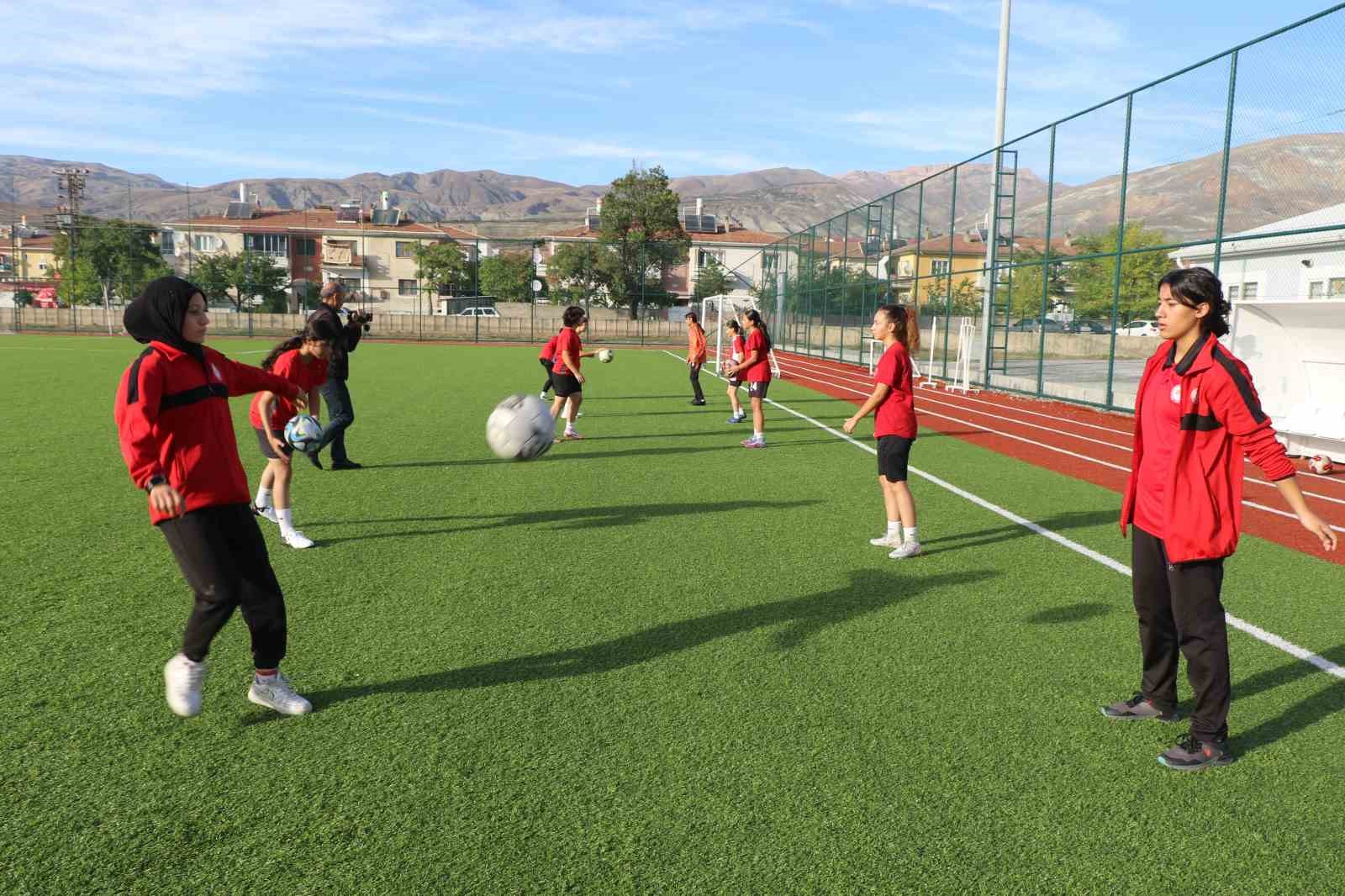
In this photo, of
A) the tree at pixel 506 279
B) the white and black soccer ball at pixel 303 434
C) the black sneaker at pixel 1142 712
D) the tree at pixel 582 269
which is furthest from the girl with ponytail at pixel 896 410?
the tree at pixel 506 279

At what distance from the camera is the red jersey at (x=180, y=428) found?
3338mm

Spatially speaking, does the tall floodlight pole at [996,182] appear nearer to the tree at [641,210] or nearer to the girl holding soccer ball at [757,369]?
the girl holding soccer ball at [757,369]

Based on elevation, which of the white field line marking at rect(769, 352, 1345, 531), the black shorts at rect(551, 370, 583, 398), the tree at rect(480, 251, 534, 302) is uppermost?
the tree at rect(480, 251, 534, 302)

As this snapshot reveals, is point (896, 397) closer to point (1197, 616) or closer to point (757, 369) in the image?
point (1197, 616)

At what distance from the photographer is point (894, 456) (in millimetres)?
6406

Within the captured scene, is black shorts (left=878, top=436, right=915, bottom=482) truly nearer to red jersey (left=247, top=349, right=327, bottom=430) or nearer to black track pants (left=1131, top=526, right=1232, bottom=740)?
black track pants (left=1131, top=526, right=1232, bottom=740)

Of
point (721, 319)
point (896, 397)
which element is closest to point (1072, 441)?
point (896, 397)

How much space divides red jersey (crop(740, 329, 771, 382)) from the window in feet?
237

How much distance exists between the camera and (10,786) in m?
3.11

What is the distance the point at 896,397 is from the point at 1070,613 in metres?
1.93

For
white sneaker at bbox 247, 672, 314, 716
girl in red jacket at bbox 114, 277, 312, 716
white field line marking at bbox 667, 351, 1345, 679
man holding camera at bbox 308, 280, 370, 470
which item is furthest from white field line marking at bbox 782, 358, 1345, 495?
man holding camera at bbox 308, 280, 370, 470

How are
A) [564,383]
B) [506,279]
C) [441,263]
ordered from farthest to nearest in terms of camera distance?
[441,263], [506,279], [564,383]

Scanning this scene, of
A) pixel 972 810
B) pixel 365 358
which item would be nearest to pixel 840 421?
pixel 972 810

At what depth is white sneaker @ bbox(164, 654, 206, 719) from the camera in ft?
11.6
